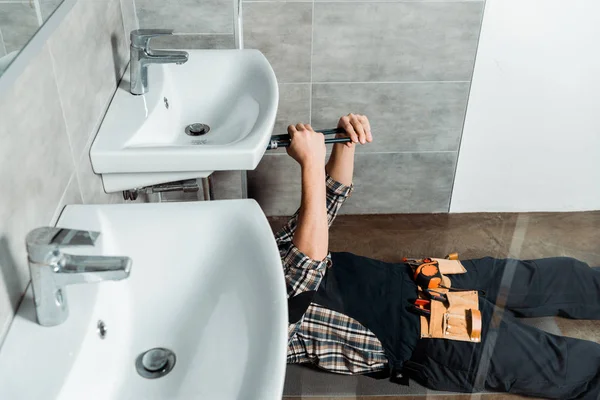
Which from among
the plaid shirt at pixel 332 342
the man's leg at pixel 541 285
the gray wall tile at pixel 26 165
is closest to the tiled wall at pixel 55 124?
the gray wall tile at pixel 26 165

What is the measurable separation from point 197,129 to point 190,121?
0.05 meters

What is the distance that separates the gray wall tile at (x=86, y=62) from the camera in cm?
112

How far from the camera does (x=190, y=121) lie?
63.1 inches

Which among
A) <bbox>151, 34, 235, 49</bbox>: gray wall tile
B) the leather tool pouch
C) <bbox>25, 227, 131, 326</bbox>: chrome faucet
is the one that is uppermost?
<bbox>25, 227, 131, 326</bbox>: chrome faucet

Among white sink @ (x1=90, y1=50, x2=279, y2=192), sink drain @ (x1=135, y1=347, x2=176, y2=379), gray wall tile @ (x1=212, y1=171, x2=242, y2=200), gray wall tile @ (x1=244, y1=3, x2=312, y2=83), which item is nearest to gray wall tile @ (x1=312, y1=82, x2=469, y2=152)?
gray wall tile @ (x1=244, y1=3, x2=312, y2=83)

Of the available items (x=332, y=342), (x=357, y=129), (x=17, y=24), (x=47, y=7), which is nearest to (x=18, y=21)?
(x=17, y=24)

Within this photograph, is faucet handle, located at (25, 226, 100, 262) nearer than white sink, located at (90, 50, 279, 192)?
Yes

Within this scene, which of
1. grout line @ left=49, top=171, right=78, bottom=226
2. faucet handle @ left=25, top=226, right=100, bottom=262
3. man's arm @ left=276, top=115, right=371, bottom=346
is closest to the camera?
faucet handle @ left=25, top=226, right=100, bottom=262

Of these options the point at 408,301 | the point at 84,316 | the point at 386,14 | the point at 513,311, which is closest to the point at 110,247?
the point at 84,316

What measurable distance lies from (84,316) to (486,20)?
1.78 metres

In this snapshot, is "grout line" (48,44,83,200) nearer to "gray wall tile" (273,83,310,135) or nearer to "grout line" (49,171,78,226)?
"grout line" (49,171,78,226)

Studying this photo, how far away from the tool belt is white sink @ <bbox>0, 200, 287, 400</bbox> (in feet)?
2.28

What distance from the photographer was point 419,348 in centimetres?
154

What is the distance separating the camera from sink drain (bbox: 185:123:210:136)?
1.55 metres
